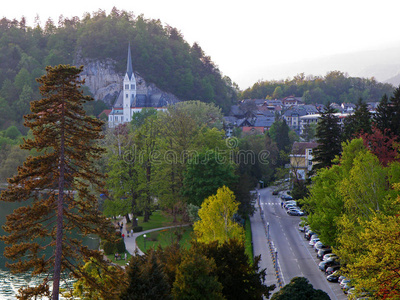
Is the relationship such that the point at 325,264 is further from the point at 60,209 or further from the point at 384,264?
the point at 60,209

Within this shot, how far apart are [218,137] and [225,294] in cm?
3532

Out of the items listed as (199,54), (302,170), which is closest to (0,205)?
(302,170)

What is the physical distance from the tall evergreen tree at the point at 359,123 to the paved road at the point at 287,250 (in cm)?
960

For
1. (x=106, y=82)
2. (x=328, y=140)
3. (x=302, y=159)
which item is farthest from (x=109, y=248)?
(x=106, y=82)

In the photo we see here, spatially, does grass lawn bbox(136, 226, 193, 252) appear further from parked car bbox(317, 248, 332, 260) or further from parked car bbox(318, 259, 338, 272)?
parked car bbox(318, 259, 338, 272)

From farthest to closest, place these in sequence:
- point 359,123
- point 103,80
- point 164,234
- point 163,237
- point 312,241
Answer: point 103,80 → point 164,234 → point 163,237 → point 312,241 → point 359,123

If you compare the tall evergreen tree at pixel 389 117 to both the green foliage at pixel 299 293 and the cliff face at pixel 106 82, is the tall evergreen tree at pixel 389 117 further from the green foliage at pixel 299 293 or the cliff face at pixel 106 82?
the cliff face at pixel 106 82

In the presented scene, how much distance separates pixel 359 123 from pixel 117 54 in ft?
393

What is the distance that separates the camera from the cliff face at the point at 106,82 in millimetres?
142900

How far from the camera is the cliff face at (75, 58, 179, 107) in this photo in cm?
14290

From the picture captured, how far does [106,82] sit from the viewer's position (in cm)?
14450

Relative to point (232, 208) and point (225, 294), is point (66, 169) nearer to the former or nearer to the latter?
point (225, 294)

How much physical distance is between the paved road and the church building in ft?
247

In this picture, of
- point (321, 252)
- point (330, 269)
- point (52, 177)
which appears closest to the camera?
point (52, 177)
